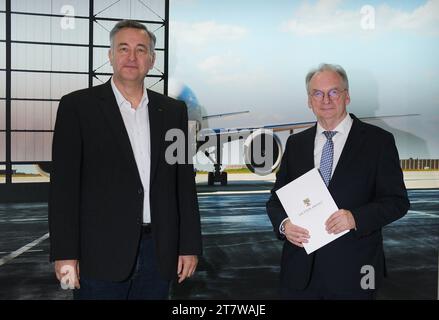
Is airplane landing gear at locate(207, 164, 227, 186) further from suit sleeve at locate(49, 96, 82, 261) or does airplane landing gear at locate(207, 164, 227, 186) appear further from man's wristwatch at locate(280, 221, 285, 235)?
suit sleeve at locate(49, 96, 82, 261)

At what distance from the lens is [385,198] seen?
4.46 feet

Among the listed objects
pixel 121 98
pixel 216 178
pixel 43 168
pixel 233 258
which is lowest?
pixel 233 258

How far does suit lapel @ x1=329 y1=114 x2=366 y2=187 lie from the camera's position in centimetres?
141

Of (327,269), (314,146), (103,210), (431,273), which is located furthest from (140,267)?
(431,273)

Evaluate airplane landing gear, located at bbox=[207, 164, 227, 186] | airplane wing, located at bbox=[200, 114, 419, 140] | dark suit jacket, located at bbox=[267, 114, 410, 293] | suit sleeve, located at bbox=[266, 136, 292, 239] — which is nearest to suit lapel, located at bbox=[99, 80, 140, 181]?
suit sleeve, located at bbox=[266, 136, 292, 239]

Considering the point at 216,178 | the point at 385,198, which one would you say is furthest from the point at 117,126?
the point at 216,178

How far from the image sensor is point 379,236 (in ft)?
4.78

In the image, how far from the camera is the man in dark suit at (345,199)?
4.49ft

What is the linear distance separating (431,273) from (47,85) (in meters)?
4.45

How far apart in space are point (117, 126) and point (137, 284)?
0.56 m

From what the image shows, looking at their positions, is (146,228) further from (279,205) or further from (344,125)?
(344,125)

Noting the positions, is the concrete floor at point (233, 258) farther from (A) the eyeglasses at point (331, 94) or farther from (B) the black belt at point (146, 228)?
(A) the eyeglasses at point (331, 94)

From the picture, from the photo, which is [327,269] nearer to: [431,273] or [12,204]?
[431,273]
